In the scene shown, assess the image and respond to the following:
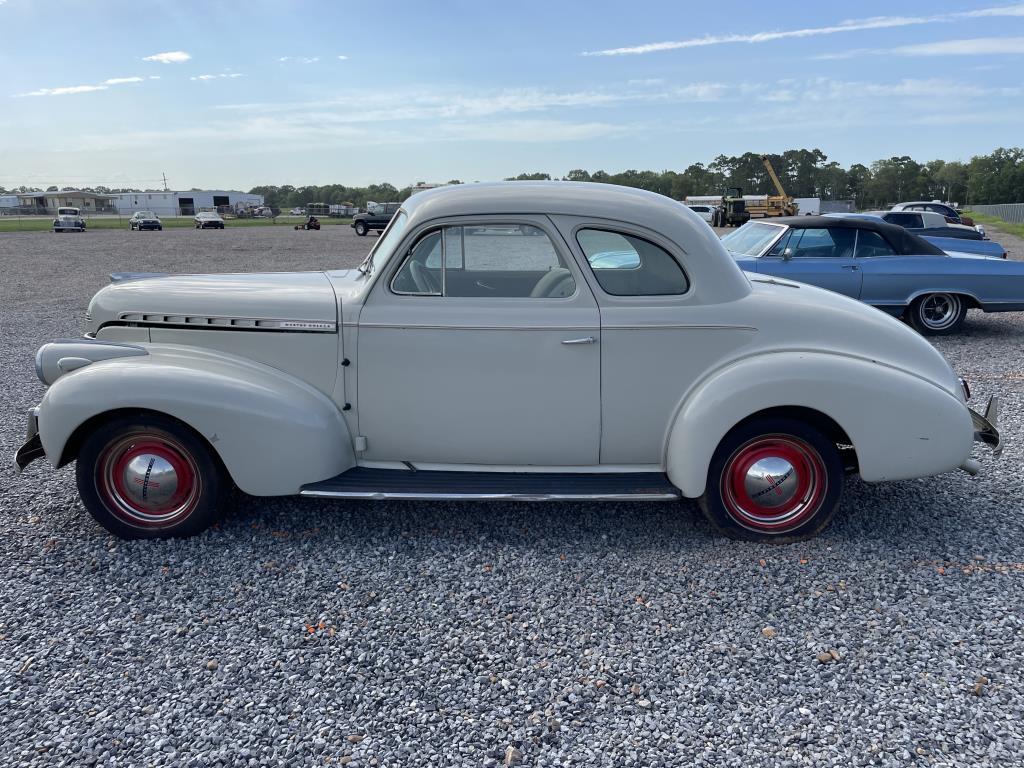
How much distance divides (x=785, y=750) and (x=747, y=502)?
1.64 metres

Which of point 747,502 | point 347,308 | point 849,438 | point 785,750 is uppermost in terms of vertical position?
point 347,308

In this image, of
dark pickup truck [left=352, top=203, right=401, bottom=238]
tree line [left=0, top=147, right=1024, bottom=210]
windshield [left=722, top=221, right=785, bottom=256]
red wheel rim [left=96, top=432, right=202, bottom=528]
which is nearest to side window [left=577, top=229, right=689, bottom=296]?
red wheel rim [left=96, top=432, right=202, bottom=528]

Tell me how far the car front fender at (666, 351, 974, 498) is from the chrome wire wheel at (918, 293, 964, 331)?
665 cm

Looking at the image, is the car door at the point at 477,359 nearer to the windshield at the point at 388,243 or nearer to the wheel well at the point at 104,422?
the windshield at the point at 388,243

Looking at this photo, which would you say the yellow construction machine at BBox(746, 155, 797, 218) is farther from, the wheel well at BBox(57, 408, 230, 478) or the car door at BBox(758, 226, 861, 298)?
the wheel well at BBox(57, 408, 230, 478)

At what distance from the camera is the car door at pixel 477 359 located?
13.4 feet

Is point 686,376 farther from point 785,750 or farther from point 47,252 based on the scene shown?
point 47,252

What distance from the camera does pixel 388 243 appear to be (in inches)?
173

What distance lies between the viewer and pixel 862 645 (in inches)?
129

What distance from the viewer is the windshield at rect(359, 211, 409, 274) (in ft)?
14.1

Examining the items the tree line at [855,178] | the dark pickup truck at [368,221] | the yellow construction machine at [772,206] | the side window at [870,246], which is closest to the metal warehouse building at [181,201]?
the tree line at [855,178]

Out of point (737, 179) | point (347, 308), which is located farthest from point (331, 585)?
point (737, 179)

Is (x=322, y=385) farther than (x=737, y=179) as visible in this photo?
No

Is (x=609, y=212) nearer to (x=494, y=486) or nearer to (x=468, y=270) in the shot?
(x=468, y=270)
